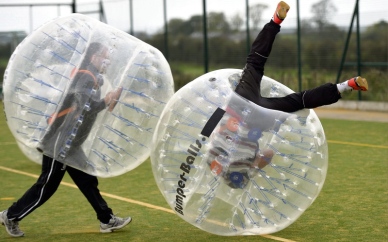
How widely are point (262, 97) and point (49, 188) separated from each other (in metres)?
2.08

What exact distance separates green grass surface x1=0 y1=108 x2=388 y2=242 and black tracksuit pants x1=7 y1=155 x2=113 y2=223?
264 mm

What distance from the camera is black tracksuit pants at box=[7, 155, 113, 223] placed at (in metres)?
7.58

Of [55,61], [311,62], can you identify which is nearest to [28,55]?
[55,61]

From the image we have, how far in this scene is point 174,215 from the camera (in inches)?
341

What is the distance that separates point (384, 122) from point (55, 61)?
11.1 m

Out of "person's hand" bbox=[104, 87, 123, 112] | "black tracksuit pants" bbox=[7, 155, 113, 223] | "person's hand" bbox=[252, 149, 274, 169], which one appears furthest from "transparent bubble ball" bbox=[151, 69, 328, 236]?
"black tracksuit pants" bbox=[7, 155, 113, 223]

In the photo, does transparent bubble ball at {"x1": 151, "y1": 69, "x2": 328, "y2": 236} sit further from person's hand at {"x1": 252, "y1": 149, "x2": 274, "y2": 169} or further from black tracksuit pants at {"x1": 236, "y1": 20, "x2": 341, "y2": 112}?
black tracksuit pants at {"x1": 236, "y1": 20, "x2": 341, "y2": 112}

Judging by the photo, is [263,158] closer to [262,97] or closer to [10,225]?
[262,97]

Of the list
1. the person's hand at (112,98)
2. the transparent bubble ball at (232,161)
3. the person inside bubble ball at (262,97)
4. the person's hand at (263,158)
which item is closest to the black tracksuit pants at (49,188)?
the person's hand at (112,98)

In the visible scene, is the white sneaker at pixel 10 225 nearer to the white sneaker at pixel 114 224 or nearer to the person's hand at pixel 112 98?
the white sneaker at pixel 114 224

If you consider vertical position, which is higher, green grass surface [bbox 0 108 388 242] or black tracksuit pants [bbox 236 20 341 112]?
black tracksuit pants [bbox 236 20 341 112]

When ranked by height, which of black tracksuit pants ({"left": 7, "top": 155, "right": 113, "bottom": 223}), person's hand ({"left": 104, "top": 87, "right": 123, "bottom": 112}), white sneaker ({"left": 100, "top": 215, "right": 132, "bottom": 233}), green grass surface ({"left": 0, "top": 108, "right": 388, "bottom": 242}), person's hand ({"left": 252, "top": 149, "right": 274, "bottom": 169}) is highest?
person's hand ({"left": 104, "top": 87, "right": 123, "bottom": 112})

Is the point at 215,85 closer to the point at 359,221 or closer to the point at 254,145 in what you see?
the point at 254,145

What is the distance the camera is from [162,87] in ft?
25.2
